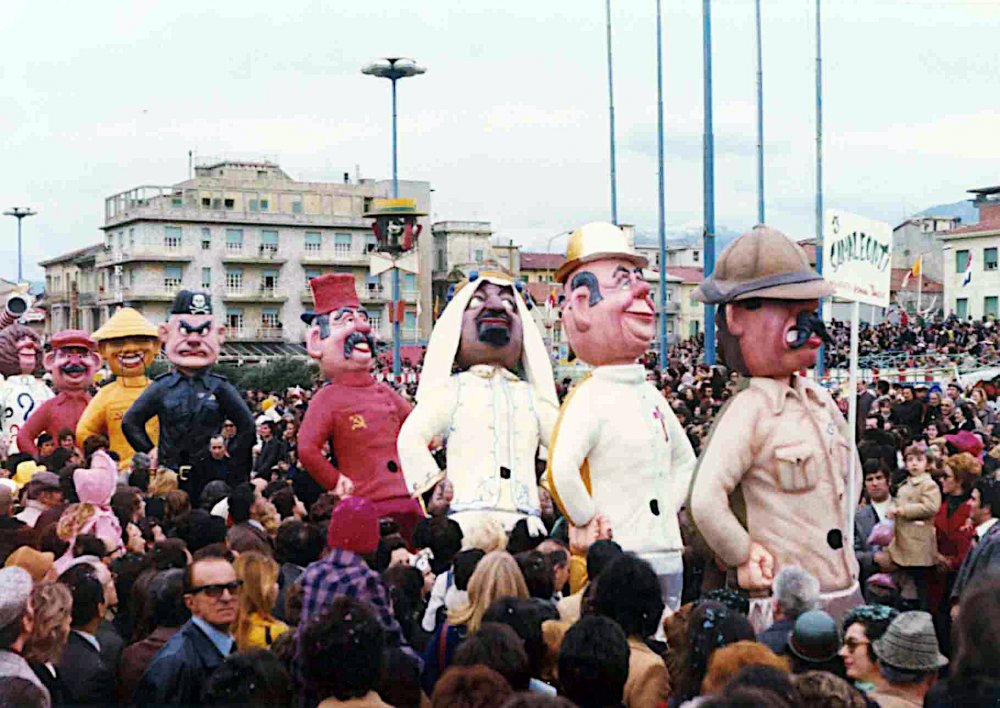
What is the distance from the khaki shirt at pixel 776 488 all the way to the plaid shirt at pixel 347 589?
1.97 meters

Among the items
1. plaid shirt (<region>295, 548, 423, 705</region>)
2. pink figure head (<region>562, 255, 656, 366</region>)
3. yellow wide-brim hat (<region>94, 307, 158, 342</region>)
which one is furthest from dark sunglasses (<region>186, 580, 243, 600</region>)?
yellow wide-brim hat (<region>94, 307, 158, 342</region>)

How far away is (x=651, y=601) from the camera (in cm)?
496

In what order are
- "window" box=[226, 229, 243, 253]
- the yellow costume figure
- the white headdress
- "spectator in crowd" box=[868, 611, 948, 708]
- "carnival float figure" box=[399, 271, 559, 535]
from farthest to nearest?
"window" box=[226, 229, 243, 253] → the yellow costume figure → the white headdress → "carnival float figure" box=[399, 271, 559, 535] → "spectator in crowd" box=[868, 611, 948, 708]

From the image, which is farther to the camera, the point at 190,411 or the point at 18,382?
the point at 18,382

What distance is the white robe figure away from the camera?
45.0 feet

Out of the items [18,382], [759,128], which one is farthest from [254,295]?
[18,382]

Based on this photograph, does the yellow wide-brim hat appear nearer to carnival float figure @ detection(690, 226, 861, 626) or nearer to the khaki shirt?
carnival float figure @ detection(690, 226, 861, 626)

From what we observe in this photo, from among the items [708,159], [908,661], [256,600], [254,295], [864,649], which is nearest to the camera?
[908,661]

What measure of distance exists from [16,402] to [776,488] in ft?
30.5

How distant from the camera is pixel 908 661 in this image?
4.38 meters

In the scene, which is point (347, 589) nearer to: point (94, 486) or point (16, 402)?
point (94, 486)

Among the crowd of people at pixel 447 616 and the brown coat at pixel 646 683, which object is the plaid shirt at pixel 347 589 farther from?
the brown coat at pixel 646 683

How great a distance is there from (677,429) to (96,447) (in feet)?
15.6

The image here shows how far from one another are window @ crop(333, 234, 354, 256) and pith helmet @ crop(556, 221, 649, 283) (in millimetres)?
49730
